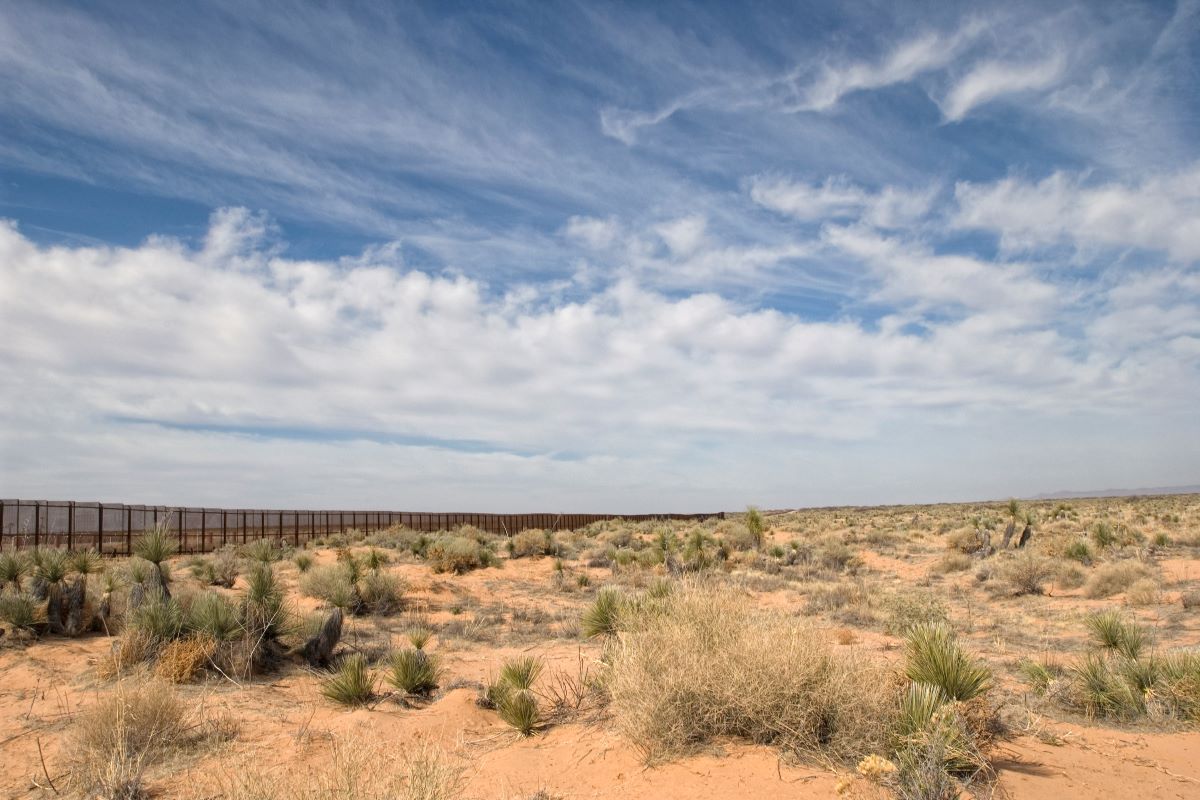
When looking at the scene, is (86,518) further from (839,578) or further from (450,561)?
(839,578)

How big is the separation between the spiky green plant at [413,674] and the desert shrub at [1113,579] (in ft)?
52.7

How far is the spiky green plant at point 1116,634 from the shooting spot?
31.5 ft

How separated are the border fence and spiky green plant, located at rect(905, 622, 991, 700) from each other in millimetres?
13800

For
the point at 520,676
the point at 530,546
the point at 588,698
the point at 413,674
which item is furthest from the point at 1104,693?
the point at 530,546

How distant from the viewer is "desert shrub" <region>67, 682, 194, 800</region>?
628 cm

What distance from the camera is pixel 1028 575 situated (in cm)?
1897

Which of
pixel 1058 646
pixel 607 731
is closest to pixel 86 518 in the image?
pixel 607 731

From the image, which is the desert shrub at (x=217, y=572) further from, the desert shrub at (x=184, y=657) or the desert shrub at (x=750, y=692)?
the desert shrub at (x=750, y=692)

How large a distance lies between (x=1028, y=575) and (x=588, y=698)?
15009 mm

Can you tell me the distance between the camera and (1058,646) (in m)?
12.8

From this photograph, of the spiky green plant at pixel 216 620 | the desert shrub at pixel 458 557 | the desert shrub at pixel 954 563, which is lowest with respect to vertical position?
the desert shrub at pixel 954 563

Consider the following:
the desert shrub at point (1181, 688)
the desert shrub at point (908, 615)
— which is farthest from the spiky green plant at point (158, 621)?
the desert shrub at point (1181, 688)

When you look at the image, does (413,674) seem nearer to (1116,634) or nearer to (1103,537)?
(1116,634)

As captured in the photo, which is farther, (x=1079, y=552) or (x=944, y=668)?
(x=1079, y=552)
